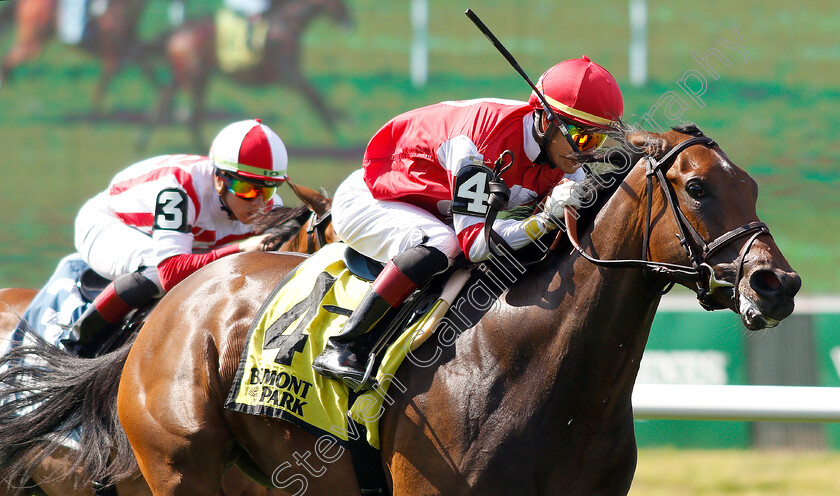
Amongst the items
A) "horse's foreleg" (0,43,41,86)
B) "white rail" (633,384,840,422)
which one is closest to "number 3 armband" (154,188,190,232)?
"white rail" (633,384,840,422)

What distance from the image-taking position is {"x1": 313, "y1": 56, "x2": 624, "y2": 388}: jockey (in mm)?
2883

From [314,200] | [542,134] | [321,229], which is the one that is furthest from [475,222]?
[314,200]

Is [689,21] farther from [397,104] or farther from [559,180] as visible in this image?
[559,180]

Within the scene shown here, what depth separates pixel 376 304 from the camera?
9.64ft

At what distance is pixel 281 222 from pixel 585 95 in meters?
1.90

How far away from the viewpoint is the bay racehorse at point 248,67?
17.1 m

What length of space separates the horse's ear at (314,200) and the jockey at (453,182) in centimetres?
97

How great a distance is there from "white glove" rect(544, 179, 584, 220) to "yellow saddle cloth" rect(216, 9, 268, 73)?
15194 mm

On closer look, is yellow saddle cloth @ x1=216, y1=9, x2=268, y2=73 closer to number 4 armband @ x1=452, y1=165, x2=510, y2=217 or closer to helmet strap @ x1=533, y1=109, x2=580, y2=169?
helmet strap @ x1=533, y1=109, x2=580, y2=169

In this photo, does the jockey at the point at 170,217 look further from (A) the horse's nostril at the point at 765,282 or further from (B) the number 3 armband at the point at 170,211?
(A) the horse's nostril at the point at 765,282

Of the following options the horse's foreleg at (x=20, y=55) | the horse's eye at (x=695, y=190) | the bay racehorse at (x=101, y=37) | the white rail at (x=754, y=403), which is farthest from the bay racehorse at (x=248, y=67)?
the horse's eye at (x=695, y=190)

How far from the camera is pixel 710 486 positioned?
5969 mm

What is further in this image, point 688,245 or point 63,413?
point 63,413

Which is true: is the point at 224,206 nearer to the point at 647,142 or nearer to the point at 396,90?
the point at 647,142
